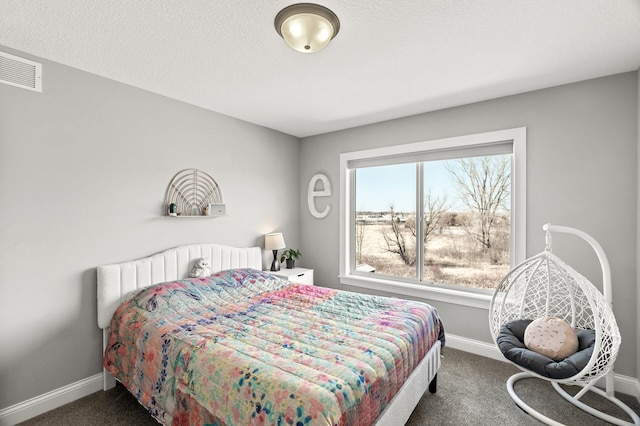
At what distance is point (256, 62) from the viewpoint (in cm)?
231

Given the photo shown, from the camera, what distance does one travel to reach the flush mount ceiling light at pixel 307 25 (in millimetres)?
1659

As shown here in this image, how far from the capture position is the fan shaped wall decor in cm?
302

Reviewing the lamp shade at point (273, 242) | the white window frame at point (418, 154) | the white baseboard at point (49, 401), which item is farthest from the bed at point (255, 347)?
the white window frame at point (418, 154)

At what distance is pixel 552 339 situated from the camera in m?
2.13

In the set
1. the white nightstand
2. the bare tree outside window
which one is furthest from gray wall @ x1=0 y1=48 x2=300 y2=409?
the bare tree outside window

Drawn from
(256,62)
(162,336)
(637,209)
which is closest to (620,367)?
(637,209)

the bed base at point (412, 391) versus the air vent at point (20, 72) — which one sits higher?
the air vent at point (20, 72)

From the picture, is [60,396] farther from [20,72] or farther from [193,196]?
[20,72]

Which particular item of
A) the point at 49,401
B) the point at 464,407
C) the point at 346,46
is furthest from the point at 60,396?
the point at 346,46

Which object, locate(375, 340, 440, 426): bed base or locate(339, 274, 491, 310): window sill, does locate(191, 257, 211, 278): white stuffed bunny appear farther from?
locate(375, 340, 440, 426): bed base

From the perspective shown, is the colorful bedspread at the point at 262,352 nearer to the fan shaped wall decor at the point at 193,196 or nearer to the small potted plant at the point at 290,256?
the fan shaped wall decor at the point at 193,196

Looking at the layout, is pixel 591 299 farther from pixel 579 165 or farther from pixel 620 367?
pixel 579 165

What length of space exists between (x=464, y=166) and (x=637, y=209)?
4.66ft

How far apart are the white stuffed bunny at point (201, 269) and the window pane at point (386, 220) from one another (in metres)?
1.98
